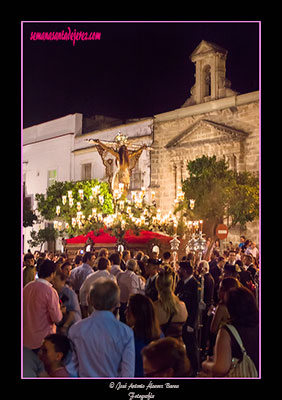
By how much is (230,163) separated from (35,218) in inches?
500

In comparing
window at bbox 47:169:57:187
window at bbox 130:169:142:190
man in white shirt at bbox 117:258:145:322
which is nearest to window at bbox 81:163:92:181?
window at bbox 47:169:57:187

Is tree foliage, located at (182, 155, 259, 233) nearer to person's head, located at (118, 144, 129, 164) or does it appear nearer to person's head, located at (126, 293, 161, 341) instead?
person's head, located at (118, 144, 129, 164)

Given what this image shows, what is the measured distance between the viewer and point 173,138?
3128 centimetres

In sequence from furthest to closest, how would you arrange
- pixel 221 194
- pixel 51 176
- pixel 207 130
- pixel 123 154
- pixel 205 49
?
pixel 51 176 → pixel 207 130 → pixel 205 49 → pixel 221 194 → pixel 123 154

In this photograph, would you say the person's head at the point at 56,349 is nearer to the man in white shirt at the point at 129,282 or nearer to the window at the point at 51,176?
the man in white shirt at the point at 129,282

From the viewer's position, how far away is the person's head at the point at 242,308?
4684mm

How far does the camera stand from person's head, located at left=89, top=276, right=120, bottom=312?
442 cm

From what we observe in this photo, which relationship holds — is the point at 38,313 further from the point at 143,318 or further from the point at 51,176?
the point at 51,176

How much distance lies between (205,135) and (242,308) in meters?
25.2

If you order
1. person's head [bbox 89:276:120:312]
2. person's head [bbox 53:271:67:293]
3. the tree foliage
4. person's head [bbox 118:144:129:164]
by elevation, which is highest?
person's head [bbox 118:144:129:164]

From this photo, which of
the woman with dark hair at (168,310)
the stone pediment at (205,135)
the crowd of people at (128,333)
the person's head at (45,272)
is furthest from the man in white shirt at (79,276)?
the stone pediment at (205,135)

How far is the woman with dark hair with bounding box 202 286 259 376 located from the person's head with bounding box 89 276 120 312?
33.5 inches

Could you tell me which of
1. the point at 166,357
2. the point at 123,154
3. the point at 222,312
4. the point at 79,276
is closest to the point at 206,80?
the point at 123,154
